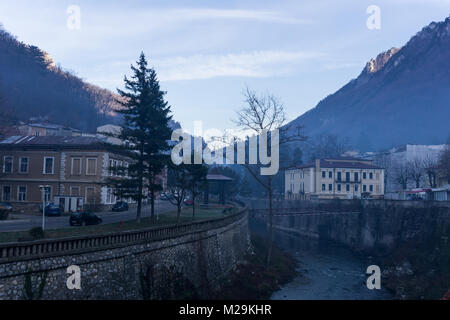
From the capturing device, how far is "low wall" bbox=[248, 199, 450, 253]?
48.7m

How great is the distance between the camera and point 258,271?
123 feet

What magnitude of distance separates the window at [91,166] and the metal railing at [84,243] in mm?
24196

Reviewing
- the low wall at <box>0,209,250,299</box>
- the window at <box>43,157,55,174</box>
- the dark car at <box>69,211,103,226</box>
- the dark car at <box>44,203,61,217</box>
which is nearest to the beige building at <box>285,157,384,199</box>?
the window at <box>43,157,55,174</box>

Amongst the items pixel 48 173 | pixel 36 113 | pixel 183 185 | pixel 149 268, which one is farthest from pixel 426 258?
pixel 36 113

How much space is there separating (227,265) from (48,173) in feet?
91.7

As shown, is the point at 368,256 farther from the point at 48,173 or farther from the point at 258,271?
the point at 48,173

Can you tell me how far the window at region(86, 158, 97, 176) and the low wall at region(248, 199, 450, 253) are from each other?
1158 inches

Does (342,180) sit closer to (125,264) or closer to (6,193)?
(6,193)

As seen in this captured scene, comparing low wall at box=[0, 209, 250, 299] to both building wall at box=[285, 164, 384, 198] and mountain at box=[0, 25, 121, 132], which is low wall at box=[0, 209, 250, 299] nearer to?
building wall at box=[285, 164, 384, 198]

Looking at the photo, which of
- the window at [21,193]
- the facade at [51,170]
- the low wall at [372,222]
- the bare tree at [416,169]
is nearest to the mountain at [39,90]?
the facade at [51,170]

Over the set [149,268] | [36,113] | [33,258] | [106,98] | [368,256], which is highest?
[106,98]

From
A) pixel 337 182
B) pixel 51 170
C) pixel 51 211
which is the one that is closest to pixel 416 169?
pixel 337 182

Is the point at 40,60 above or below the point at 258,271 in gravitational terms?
above

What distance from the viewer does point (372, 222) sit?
2319 inches
